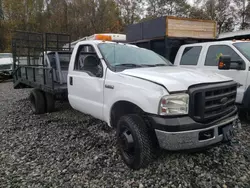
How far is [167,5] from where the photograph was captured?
2714 cm

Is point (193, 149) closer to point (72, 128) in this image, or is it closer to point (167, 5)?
point (72, 128)

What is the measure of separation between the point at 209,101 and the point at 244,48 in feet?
10.1

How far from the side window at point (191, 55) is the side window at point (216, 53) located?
0.31 m

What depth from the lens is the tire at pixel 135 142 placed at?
2861 millimetres

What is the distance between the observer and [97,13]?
74.5 feet

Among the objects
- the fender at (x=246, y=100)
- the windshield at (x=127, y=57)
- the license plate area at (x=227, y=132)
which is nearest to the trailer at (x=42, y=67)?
the windshield at (x=127, y=57)

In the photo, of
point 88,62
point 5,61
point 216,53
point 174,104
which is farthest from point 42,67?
point 5,61

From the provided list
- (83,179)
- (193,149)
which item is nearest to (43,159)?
(83,179)

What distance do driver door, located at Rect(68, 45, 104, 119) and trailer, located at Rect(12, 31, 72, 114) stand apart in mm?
942

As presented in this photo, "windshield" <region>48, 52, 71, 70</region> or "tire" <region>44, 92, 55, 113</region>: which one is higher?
"windshield" <region>48, 52, 71, 70</region>

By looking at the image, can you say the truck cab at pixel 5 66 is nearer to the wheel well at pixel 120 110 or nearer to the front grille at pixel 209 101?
the wheel well at pixel 120 110

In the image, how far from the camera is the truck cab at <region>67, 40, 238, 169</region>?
2.63 metres

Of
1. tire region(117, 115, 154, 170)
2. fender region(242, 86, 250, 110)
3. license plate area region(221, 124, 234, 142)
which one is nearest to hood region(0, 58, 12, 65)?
tire region(117, 115, 154, 170)

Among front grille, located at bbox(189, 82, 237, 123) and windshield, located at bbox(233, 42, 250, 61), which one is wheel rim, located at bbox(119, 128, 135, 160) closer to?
front grille, located at bbox(189, 82, 237, 123)
